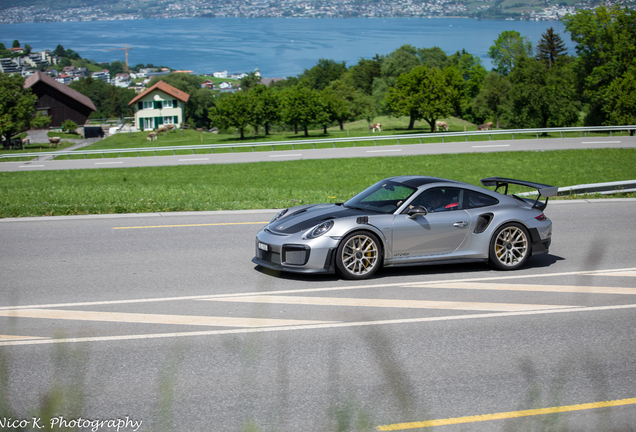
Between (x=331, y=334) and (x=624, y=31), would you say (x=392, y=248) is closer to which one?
(x=331, y=334)

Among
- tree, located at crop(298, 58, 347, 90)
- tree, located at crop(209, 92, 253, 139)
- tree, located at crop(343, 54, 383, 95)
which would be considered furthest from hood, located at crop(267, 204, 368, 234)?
tree, located at crop(298, 58, 347, 90)

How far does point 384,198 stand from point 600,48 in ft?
238

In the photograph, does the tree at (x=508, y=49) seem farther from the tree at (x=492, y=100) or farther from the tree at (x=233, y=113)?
the tree at (x=233, y=113)

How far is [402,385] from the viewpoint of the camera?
16.0 feet

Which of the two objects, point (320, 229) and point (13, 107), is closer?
point (320, 229)

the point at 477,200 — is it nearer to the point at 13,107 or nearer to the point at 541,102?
the point at 541,102

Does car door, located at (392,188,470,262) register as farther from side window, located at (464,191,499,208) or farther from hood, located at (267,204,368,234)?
hood, located at (267,204,368,234)

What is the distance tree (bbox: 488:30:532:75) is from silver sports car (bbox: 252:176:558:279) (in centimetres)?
11451

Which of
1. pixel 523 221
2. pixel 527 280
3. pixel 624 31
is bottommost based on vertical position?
pixel 527 280

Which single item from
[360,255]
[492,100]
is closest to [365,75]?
[492,100]

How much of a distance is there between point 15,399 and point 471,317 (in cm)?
469

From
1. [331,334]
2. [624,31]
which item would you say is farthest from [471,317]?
[624,31]

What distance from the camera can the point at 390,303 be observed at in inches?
281

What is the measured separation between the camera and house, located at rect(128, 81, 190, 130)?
318 ft
